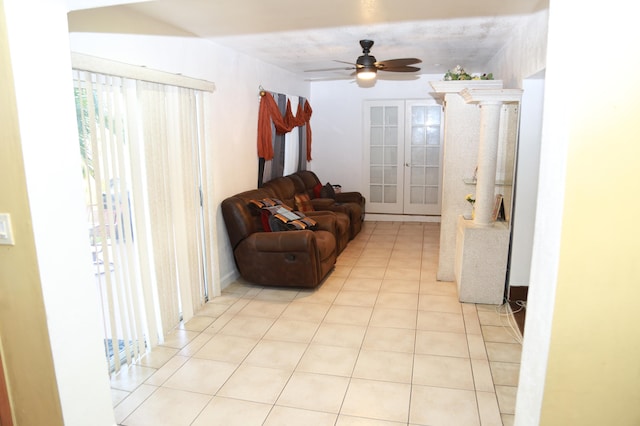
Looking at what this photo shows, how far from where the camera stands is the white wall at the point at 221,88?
3.10m

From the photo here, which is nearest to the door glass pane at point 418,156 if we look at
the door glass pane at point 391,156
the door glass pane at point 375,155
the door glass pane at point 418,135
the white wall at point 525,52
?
the door glass pane at point 418,135

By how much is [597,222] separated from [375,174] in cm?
620

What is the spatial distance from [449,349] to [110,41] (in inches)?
127

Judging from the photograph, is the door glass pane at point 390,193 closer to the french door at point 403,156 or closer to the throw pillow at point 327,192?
the french door at point 403,156

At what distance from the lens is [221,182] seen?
4449mm

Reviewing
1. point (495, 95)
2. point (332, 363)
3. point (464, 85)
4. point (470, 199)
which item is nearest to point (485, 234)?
point (470, 199)

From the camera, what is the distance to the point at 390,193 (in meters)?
7.62

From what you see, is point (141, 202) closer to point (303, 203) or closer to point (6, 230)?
point (6, 230)

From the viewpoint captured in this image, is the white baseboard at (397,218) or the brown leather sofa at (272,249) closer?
the brown leather sofa at (272,249)

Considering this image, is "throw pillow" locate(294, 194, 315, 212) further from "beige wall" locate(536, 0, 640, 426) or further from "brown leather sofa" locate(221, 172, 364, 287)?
"beige wall" locate(536, 0, 640, 426)

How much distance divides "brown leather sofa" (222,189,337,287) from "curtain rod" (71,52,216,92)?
4.11ft

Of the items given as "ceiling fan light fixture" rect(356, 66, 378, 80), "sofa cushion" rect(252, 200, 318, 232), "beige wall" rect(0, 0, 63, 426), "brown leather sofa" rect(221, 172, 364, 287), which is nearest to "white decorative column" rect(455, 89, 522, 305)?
"ceiling fan light fixture" rect(356, 66, 378, 80)

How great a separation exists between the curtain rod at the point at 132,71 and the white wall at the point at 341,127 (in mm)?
3965

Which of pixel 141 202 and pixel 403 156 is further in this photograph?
pixel 403 156
